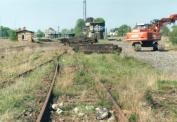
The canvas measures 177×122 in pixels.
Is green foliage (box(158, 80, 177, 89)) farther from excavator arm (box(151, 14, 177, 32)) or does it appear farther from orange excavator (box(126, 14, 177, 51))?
excavator arm (box(151, 14, 177, 32))

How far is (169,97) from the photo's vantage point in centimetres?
552

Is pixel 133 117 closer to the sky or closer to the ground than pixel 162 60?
closer to the ground

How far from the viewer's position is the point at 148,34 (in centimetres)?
2053

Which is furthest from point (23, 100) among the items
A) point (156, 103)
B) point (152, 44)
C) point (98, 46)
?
point (152, 44)

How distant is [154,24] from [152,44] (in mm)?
2701

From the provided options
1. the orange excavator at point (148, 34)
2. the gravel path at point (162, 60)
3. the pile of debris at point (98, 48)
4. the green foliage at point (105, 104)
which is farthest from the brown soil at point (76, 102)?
the orange excavator at point (148, 34)

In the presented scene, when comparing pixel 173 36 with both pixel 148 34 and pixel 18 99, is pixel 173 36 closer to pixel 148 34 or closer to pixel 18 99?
pixel 148 34

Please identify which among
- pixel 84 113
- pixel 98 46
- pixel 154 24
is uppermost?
pixel 154 24

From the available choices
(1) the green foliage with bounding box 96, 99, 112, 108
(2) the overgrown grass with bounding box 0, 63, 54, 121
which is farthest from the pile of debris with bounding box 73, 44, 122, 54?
(1) the green foliage with bounding box 96, 99, 112, 108

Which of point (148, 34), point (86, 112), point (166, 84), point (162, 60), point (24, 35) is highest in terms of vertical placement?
point (24, 35)

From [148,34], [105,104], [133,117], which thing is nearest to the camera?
[133,117]

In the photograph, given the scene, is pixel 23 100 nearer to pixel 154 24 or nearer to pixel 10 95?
pixel 10 95

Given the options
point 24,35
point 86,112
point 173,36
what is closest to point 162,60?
point 86,112

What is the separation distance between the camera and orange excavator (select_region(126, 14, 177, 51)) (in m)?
20.7
